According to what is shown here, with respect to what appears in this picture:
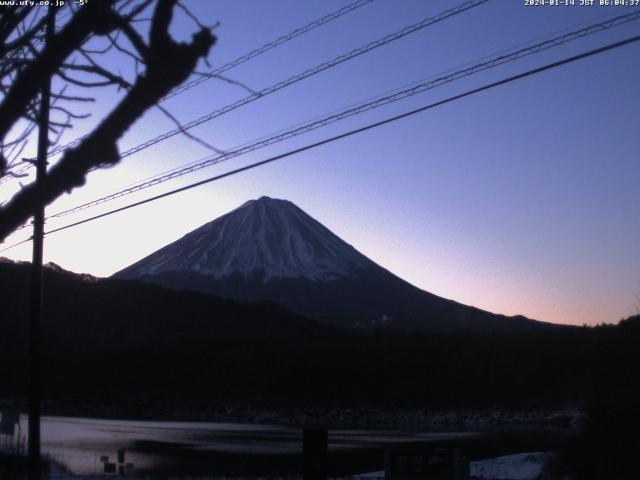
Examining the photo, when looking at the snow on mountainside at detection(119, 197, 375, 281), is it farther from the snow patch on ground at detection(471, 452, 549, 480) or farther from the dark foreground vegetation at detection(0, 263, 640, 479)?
the snow patch on ground at detection(471, 452, 549, 480)

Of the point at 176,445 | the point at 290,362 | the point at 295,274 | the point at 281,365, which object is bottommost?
the point at 176,445

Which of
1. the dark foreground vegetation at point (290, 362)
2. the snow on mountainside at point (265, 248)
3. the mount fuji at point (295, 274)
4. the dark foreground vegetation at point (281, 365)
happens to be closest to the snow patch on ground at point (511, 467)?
the dark foreground vegetation at point (281, 365)

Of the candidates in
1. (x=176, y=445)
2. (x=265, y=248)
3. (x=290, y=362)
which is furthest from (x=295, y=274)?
(x=176, y=445)

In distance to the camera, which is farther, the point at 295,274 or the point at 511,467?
the point at 295,274

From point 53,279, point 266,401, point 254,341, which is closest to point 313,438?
point 266,401

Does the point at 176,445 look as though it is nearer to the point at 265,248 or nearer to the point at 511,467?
the point at 511,467

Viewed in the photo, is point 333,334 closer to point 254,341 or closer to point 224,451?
point 254,341

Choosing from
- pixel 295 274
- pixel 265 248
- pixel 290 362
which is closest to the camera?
pixel 290 362

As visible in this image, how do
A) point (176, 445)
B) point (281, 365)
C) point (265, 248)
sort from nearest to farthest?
point (176, 445) < point (281, 365) < point (265, 248)
